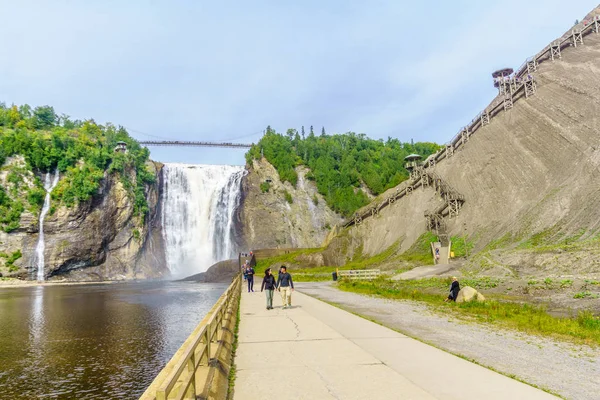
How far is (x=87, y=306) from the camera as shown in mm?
26953

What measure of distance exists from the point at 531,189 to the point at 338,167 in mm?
62831

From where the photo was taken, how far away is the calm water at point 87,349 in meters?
9.30

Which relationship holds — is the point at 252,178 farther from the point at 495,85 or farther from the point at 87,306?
the point at 87,306

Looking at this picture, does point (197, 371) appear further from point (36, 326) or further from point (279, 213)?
point (279, 213)

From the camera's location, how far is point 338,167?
340 ft

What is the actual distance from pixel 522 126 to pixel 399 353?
165 ft

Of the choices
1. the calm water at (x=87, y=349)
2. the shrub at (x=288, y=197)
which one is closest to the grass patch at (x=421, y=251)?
the calm water at (x=87, y=349)

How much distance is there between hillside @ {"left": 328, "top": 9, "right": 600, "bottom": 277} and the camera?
30.8 metres

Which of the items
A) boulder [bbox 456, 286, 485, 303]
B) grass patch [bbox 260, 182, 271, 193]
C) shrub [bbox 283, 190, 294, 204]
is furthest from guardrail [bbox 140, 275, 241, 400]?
shrub [bbox 283, 190, 294, 204]

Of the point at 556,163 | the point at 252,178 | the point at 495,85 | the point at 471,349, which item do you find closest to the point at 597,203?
the point at 556,163

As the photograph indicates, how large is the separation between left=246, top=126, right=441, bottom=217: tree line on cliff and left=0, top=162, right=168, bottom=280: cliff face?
28.7 metres

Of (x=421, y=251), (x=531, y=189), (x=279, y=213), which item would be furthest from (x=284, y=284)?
(x=279, y=213)

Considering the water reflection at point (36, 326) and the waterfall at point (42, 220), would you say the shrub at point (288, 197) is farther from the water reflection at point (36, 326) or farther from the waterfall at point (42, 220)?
the water reflection at point (36, 326)

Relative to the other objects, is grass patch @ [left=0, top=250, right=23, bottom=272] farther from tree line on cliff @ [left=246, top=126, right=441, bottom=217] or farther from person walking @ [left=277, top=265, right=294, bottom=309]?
person walking @ [left=277, top=265, right=294, bottom=309]
